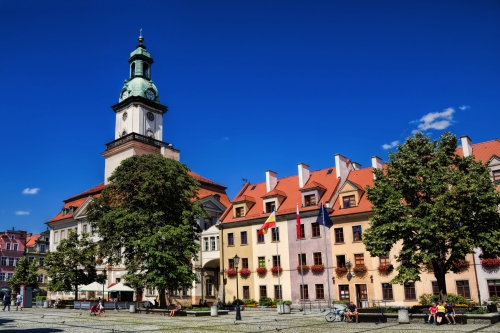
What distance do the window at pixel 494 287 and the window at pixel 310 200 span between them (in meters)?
17.4

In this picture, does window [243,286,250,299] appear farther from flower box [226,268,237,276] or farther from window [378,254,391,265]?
window [378,254,391,265]

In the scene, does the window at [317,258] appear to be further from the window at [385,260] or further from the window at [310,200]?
the window at [385,260]

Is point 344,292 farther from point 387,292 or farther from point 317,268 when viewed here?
point 387,292

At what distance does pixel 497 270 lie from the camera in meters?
36.3

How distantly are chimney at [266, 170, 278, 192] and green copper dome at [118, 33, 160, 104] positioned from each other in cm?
2614

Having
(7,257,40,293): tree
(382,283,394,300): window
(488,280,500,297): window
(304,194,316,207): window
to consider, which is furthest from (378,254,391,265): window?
(7,257,40,293): tree

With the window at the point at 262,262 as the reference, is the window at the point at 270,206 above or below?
above

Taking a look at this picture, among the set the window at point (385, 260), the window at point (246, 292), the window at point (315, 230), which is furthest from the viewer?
the window at point (246, 292)

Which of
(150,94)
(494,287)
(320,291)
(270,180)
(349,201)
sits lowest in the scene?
(320,291)

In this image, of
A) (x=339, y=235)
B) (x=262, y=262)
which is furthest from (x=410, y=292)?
(x=262, y=262)

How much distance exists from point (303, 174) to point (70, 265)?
2837cm

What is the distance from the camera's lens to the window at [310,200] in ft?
157

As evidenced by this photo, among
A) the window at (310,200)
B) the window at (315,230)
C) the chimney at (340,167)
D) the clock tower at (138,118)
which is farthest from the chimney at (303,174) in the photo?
the clock tower at (138,118)

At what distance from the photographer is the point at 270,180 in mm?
53688
